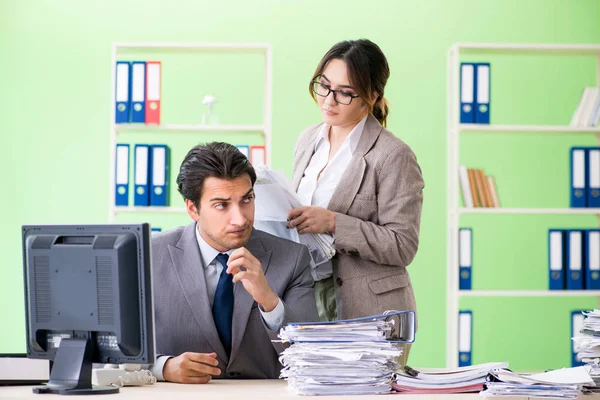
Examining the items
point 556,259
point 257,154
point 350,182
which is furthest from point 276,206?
point 556,259

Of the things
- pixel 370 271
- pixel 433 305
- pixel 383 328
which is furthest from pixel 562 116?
pixel 383 328

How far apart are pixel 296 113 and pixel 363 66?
7.63 feet

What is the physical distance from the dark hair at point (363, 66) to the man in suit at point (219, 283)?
0.49m

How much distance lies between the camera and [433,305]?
4977 mm

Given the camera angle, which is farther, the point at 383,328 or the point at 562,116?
the point at 562,116

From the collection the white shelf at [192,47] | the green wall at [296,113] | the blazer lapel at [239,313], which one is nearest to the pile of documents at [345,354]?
the blazer lapel at [239,313]

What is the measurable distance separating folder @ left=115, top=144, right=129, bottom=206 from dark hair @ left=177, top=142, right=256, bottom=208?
5.86 feet

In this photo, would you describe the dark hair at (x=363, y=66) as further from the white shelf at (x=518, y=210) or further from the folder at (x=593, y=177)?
the folder at (x=593, y=177)

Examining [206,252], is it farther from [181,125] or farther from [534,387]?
[181,125]

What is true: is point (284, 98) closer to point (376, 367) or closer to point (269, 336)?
point (269, 336)

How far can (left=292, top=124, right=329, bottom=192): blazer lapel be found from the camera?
292 cm

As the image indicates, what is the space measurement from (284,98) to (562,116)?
161 cm

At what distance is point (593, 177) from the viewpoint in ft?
14.4

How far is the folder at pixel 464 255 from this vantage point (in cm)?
429
